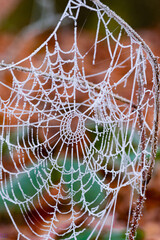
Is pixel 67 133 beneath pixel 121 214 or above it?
above

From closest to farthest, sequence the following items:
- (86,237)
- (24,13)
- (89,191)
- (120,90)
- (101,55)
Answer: (86,237), (89,191), (120,90), (101,55), (24,13)

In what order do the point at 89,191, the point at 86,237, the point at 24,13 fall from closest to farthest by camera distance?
the point at 86,237 → the point at 89,191 → the point at 24,13

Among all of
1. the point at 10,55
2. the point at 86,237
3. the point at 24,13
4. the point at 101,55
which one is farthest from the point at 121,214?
the point at 24,13

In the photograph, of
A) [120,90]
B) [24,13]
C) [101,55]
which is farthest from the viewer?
[24,13]

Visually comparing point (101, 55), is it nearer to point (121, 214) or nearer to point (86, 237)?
point (121, 214)

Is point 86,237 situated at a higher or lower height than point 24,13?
lower

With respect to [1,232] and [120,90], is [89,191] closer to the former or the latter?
[1,232]

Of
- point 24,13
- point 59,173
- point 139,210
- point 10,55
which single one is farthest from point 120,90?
point 139,210

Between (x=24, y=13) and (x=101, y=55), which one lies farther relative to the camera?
(x=24, y=13)

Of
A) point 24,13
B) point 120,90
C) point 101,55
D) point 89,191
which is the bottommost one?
point 89,191
